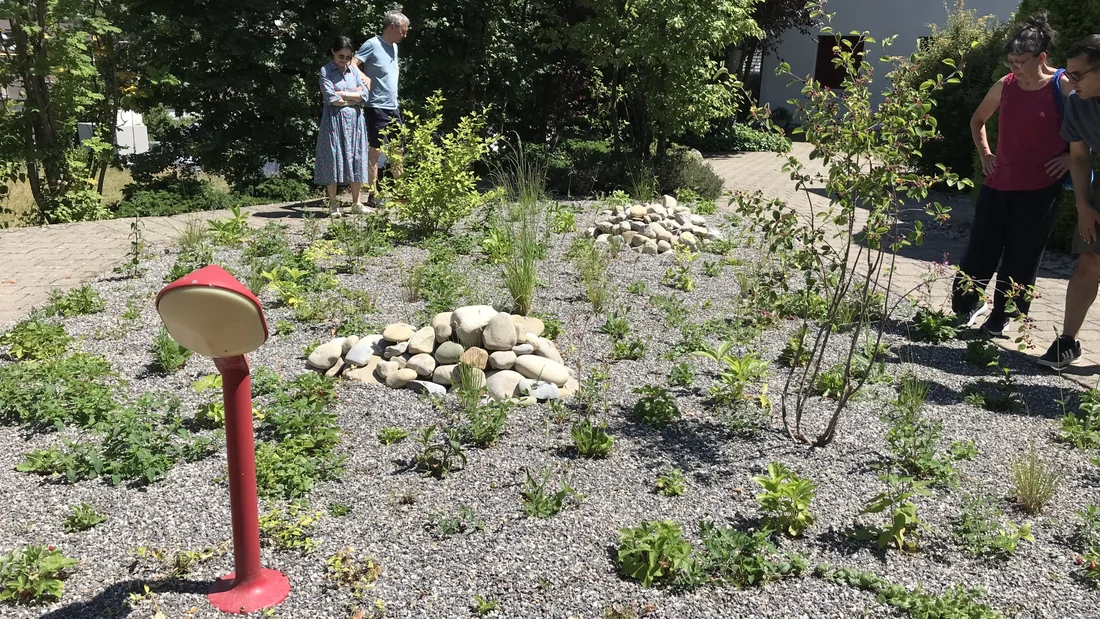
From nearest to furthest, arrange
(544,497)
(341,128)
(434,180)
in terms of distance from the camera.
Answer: (544,497) < (434,180) < (341,128)

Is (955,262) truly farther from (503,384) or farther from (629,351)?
(503,384)

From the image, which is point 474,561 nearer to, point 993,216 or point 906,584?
point 906,584

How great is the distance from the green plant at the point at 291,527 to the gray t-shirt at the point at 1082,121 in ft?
14.1

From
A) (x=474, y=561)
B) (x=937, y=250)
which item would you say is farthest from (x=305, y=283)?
(x=937, y=250)

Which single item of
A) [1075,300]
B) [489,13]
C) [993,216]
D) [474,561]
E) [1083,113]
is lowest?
[474,561]

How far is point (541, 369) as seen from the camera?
432 centimetres

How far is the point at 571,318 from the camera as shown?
5.27m

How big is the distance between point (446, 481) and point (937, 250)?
6.58 m

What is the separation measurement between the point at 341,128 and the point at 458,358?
425cm

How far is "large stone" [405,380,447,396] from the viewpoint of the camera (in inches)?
166

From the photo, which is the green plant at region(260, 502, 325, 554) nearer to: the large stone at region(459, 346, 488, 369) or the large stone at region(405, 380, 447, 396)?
the large stone at region(405, 380, 447, 396)

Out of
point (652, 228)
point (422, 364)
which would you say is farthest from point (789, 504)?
point (652, 228)

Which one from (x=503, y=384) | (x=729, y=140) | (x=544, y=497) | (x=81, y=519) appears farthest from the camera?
(x=729, y=140)

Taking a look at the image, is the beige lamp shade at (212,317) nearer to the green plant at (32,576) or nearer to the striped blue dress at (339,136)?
the green plant at (32,576)
